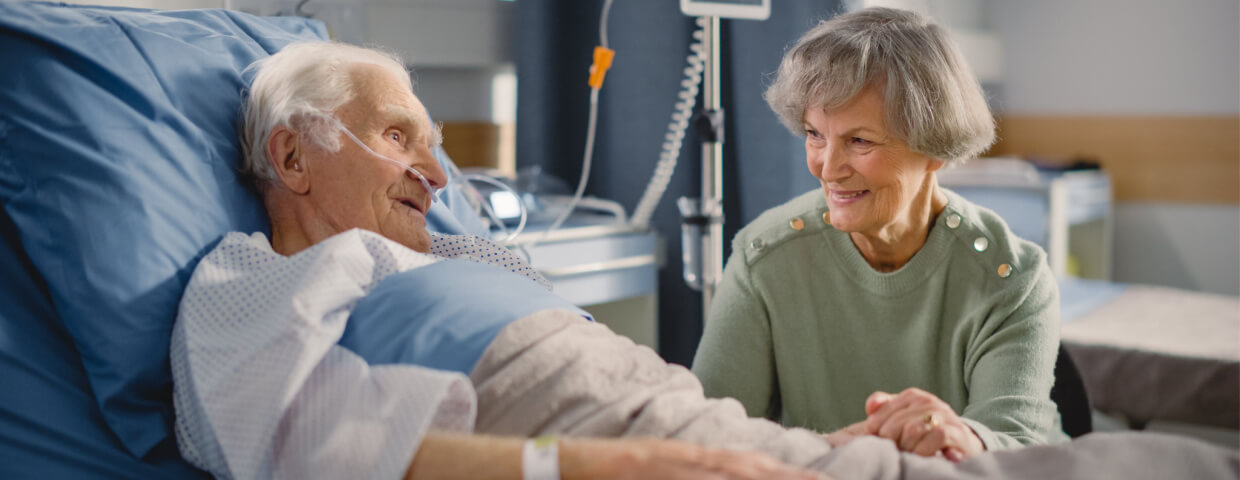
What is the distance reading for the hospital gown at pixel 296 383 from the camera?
97 centimetres

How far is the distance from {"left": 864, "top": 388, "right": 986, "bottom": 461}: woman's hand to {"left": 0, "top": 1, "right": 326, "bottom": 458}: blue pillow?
32.0 inches

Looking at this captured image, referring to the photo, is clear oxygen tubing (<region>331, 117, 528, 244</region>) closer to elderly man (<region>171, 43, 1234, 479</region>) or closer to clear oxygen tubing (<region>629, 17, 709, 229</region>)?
elderly man (<region>171, 43, 1234, 479</region>)

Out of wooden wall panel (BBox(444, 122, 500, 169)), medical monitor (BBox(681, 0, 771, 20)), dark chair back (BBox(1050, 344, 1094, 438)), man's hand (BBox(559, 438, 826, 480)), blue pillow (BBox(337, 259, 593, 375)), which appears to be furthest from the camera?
wooden wall panel (BBox(444, 122, 500, 169))

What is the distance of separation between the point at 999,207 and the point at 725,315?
240 centimetres

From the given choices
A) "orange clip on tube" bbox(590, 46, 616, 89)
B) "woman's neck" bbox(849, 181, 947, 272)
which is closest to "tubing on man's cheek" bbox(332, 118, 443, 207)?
"woman's neck" bbox(849, 181, 947, 272)

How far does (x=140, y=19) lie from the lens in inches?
52.7

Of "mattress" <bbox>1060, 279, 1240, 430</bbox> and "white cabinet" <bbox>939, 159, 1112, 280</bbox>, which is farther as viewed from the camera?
"white cabinet" <bbox>939, 159, 1112, 280</bbox>

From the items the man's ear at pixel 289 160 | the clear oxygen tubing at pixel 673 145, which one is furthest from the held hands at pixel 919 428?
the clear oxygen tubing at pixel 673 145

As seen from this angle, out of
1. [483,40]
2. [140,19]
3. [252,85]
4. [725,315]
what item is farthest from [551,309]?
[483,40]

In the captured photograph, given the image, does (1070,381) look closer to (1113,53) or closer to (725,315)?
(725,315)

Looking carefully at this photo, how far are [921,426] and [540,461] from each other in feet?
1.45

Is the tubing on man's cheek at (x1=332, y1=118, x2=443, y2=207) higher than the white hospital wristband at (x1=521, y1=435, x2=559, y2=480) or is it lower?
higher

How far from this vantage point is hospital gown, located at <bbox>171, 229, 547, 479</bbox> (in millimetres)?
970

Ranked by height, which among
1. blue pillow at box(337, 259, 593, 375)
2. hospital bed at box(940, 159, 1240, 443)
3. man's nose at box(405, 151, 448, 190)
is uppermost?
man's nose at box(405, 151, 448, 190)
